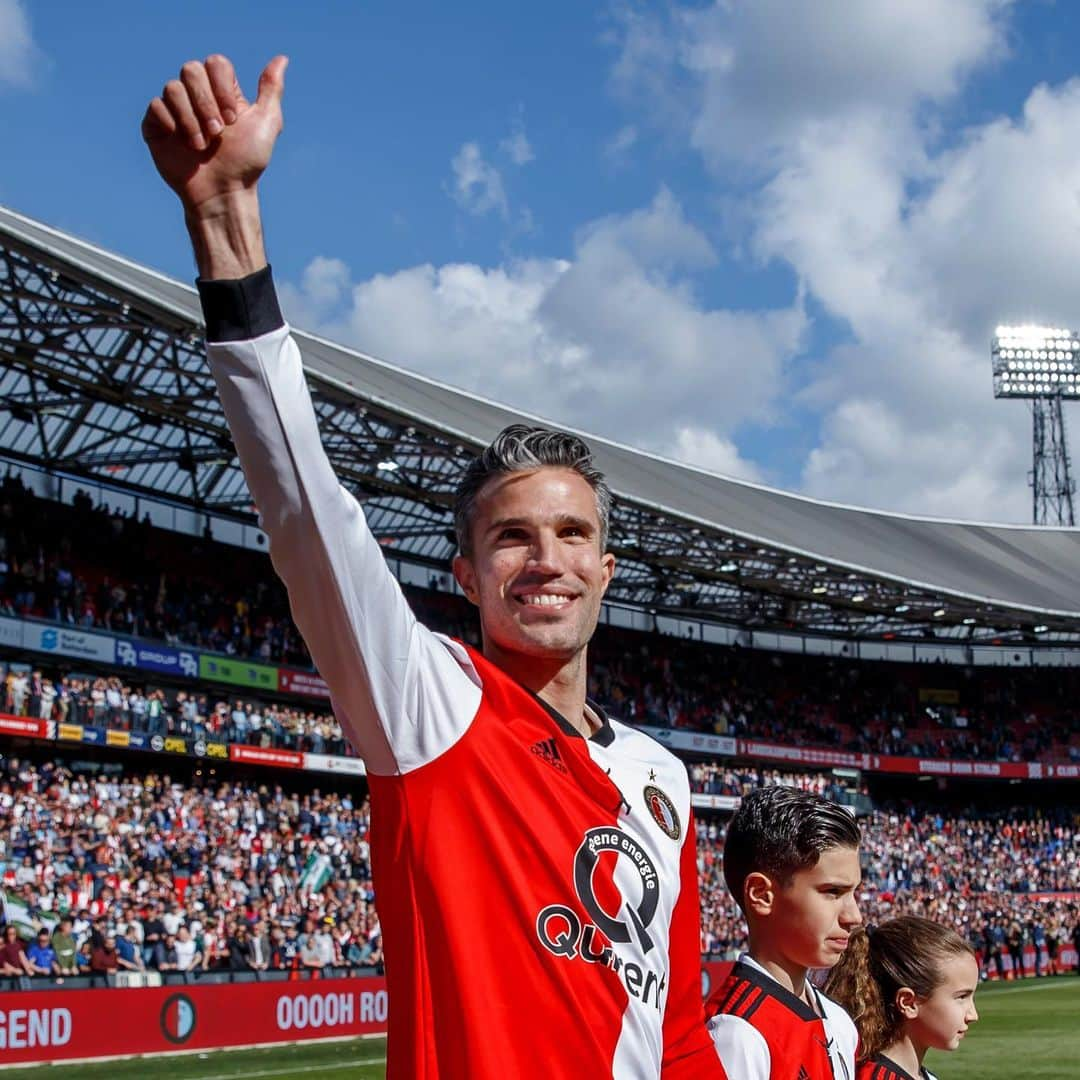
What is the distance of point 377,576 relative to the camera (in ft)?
7.52

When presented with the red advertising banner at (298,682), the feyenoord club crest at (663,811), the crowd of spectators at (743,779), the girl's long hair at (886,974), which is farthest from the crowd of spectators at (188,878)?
the feyenoord club crest at (663,811)

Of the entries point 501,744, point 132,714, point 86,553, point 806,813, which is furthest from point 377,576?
point 86,553

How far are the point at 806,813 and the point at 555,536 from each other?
1.62 metres

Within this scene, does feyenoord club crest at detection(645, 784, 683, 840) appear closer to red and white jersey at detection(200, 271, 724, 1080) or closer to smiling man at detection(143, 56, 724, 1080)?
smiling man at detection(143, 56, 724, 1080)

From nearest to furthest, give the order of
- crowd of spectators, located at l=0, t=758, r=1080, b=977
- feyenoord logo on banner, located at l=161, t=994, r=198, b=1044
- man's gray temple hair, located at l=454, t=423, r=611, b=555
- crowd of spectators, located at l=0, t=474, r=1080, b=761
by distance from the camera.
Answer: man's gray temple hair, located at l=454, t=423, r=611, b=555, feyenoord logo on banner, located at l=161, t=994, r=198, b=1044, crowd of spectators, located at l=0, t=758, r=1080, b=977, crowd of spectators, located at l=0, t=474, r=1080, b=761

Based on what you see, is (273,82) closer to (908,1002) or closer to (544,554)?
(544,554)

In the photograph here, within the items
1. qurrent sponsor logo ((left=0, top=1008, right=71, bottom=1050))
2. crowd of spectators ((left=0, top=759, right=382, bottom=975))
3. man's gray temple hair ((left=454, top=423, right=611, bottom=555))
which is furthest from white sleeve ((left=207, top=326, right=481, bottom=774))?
crowd of spectators ((left=0, top=759, right=382, bottom=975))

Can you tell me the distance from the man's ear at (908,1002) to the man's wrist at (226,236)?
3370 millimetres

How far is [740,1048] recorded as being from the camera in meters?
3.63

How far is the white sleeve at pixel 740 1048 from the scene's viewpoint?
11.7 ft

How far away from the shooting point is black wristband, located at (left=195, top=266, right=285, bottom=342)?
2.13m

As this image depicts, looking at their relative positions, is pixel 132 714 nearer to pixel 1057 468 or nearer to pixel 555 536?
pixel 555 536

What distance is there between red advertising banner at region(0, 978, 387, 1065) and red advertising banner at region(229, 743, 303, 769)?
8995mm

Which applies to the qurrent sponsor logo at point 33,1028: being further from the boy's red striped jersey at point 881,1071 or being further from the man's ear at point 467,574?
the man's ear at point 467,574
